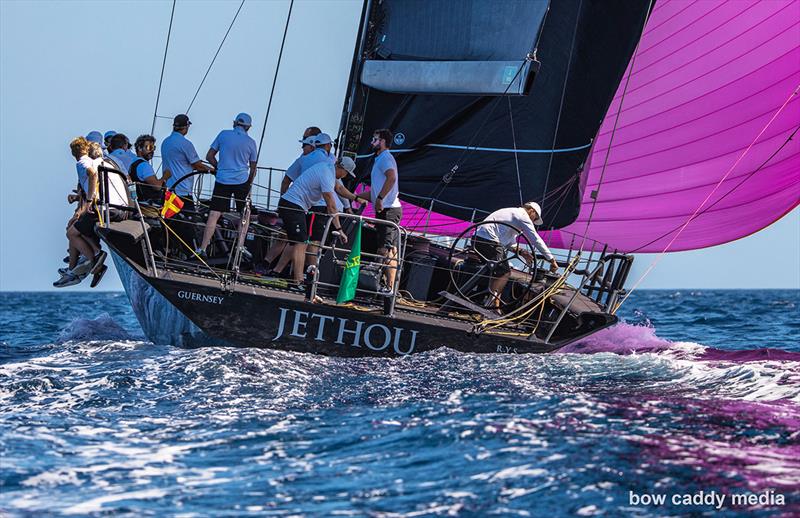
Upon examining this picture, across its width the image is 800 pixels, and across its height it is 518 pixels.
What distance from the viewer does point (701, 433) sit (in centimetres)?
652

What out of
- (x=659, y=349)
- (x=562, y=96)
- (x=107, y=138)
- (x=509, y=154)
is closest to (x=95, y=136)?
(x=107, y=138)

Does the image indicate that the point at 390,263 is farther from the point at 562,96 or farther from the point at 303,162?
the point at 562,96

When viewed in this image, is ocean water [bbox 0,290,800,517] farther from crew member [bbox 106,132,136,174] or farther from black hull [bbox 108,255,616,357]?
crew member [bbox 106,132,136,174]

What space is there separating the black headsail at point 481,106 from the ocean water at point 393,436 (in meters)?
4.01

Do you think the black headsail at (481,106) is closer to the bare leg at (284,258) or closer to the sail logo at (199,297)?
the bare leg at (284,258)

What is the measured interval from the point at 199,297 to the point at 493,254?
2.91m

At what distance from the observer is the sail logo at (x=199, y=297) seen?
930 centimetres

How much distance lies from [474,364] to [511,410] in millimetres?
2214

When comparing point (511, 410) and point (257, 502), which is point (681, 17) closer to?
point (511, 410)

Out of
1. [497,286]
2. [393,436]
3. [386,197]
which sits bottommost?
[393,436]

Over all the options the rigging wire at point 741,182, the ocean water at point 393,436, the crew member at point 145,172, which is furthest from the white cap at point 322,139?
the rigging wire at point 741,182

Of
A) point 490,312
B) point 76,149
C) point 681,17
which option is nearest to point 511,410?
point 490,312

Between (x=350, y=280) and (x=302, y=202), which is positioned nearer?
(x=350, y=280)

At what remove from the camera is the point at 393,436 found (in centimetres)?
630
